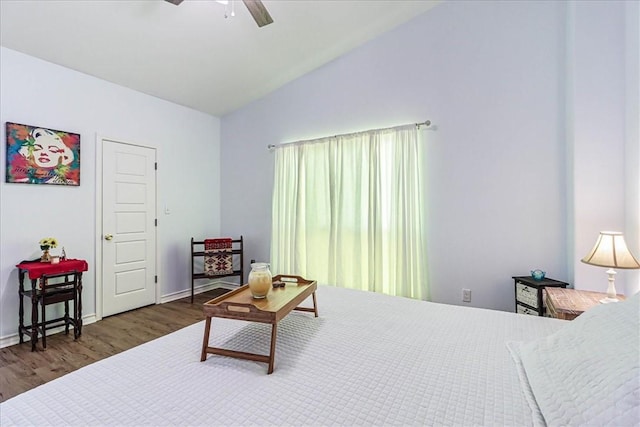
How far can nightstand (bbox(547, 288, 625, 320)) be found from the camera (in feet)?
6.14

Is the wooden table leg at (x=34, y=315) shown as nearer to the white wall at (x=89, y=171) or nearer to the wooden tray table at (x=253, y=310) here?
the white wall at (x=89, y=171)

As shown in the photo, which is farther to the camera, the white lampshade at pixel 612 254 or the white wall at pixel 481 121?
the white wall at pixel 481 121

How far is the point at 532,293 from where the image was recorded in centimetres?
242

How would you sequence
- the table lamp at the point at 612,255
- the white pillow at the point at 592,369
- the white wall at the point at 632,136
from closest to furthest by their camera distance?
1. the white pillow at the point at 592,369
2. the table lamp at the point at 612,255
3. the white wall at the point at 632,136

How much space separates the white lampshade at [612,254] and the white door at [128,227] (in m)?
4.31

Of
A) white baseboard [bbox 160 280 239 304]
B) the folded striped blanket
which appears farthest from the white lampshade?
white baseboard [bbox 160 280 239 304]

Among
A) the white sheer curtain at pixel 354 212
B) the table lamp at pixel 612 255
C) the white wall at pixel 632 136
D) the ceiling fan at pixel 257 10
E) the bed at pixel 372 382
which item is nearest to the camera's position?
the bed at pixel 372 382

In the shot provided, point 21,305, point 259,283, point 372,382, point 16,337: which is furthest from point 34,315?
point 372,382

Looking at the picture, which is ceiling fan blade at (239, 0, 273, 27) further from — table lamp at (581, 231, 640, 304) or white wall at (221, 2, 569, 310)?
table lamp at (581, 231, 640, 304)

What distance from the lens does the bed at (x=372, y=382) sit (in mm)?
861

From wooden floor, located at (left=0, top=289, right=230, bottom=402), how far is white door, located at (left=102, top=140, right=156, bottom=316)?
252 mm

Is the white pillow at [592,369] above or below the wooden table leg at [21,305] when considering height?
above

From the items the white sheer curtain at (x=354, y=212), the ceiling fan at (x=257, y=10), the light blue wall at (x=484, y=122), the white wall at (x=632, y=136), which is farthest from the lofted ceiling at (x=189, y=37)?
the white wall at (x=632, y=136)

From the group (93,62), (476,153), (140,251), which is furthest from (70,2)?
(476,153)
